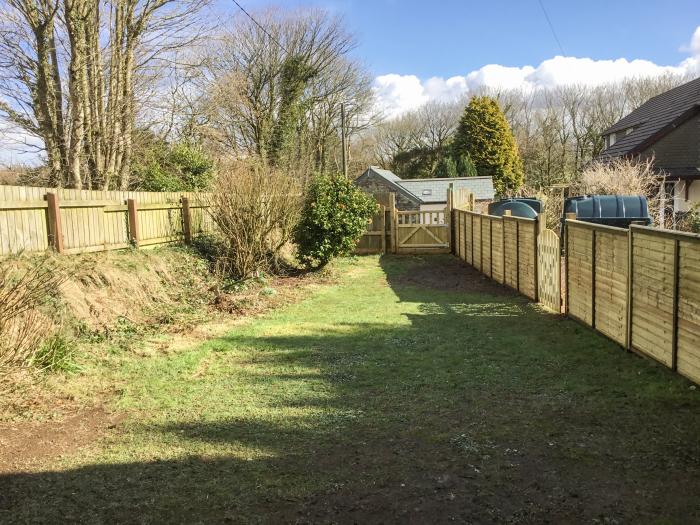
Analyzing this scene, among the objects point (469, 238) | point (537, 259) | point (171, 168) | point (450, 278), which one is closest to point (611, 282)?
point (537, 259)

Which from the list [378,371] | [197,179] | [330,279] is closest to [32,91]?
[197,179]

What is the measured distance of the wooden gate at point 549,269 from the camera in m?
8.76

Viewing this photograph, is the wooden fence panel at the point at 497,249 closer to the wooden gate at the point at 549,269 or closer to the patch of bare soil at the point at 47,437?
the wooden gate at the point at 549,269

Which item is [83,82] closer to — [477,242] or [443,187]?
[477,242]

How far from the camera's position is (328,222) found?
1389 cm

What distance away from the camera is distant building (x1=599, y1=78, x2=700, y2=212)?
19.9 m

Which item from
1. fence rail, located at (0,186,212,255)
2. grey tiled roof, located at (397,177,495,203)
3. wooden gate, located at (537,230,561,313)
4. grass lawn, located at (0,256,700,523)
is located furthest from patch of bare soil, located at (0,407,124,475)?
grey tiled roof, located at (397,177,495,203)

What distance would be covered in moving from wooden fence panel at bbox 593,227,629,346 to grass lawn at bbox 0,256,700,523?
0.25m

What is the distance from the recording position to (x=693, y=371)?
513 cm

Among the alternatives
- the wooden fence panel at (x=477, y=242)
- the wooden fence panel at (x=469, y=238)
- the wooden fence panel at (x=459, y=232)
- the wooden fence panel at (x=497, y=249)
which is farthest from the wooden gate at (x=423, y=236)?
the wooden fence panel at (x=497, y=249)

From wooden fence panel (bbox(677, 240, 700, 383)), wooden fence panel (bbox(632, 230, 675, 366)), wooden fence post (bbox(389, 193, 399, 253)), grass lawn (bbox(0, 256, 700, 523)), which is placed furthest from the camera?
wooden fence post (bbox(389, 193, 399, 253))

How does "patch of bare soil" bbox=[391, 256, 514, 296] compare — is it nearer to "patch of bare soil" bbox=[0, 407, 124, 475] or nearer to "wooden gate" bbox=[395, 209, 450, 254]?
"wooden gate" bbox=[395, 209, 450, 254]

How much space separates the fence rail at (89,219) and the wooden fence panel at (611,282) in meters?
7.58

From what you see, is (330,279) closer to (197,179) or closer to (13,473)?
(197,179)
